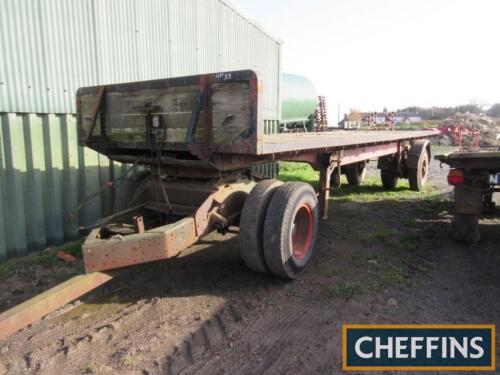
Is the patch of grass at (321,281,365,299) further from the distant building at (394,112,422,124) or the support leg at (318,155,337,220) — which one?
the distant building at (394,112,422,124)

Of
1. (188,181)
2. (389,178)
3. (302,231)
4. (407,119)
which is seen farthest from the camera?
(407,119)

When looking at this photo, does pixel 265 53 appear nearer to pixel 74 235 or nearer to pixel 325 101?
pixel 74 235

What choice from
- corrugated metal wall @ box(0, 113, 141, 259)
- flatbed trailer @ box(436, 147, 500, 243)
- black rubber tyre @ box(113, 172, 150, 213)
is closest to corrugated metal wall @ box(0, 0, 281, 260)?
corrugated metal wall @ box(0, 113, 141, 259)

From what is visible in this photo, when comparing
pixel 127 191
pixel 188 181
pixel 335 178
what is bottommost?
pixel 335 178

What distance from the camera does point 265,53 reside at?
36.2 ft

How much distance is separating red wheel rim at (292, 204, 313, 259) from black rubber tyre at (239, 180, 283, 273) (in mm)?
618

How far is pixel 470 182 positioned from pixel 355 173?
4571 mm

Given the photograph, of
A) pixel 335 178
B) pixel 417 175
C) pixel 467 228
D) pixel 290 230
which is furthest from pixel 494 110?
pixel 290 230

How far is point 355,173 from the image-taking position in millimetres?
9688

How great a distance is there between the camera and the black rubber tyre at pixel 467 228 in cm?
529

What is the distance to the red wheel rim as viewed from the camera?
177 inches

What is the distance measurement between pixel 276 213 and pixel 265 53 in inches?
320

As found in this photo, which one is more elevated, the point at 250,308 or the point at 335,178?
the point at 335,178

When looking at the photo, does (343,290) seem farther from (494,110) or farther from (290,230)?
(494,110)
